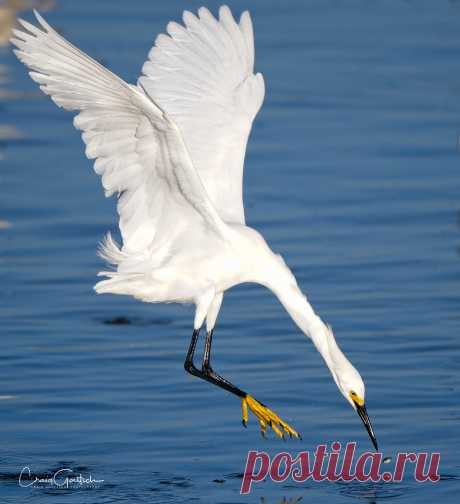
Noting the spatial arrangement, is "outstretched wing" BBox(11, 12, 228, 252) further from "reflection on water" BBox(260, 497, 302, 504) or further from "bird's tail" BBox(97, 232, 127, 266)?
"reflection on water" BBox(260, 497, 302, 504)

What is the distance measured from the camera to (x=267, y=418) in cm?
1198

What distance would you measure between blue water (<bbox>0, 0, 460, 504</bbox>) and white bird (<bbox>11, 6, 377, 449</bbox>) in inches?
22.1

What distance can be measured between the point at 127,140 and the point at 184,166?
548 millimetres

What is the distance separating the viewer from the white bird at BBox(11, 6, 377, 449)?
35.2 feet

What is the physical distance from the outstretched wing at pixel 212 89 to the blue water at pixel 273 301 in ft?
5.60

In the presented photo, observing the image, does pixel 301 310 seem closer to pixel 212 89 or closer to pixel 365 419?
pixel 365 419

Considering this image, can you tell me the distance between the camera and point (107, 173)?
11.8 meters

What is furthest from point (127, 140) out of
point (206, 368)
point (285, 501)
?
point (285, 501)

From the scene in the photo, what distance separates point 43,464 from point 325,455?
2.02 m

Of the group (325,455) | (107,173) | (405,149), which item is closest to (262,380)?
(325,455)

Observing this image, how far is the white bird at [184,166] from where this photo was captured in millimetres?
10727

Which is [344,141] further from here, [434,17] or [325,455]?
[325,455]
